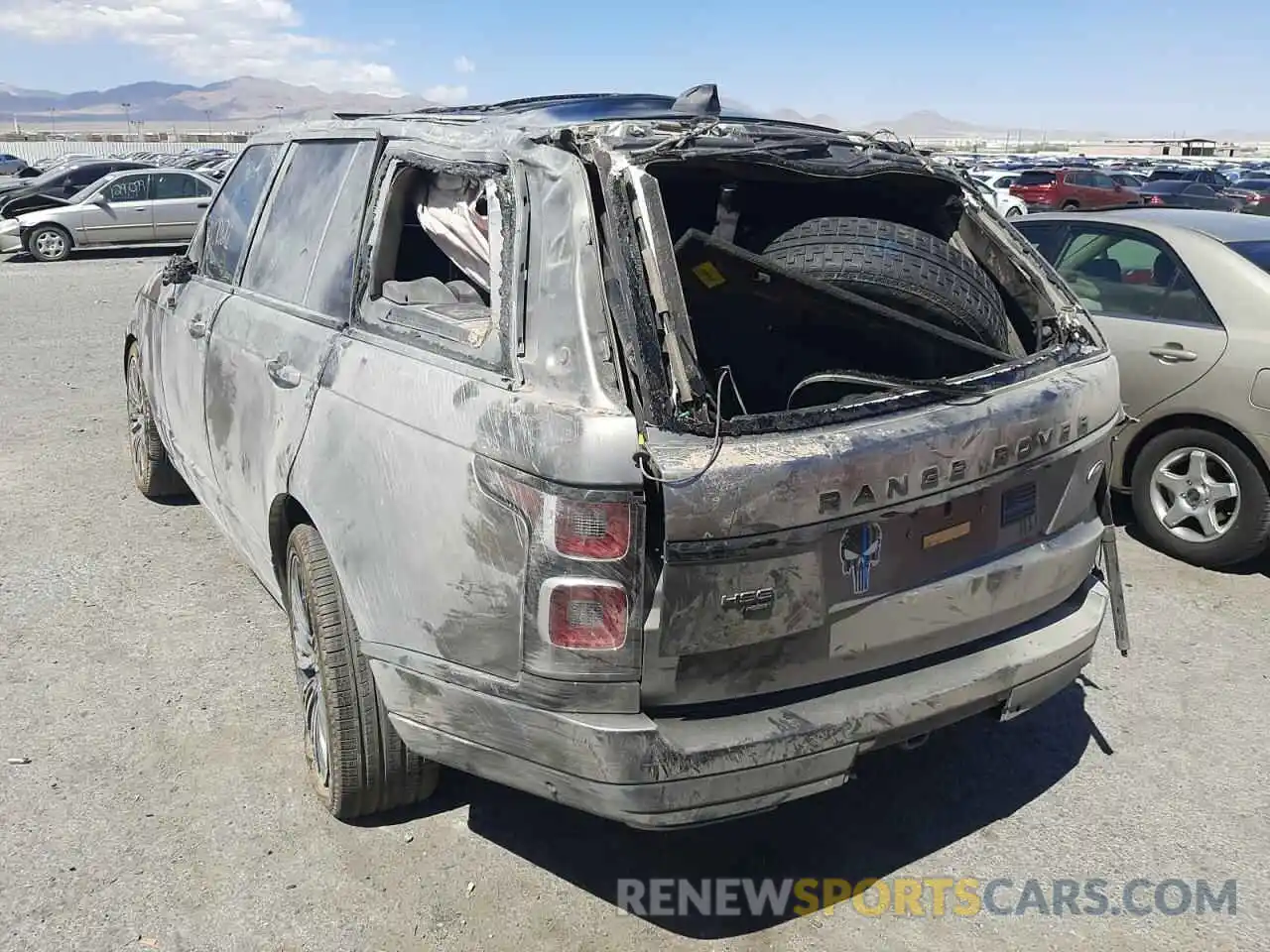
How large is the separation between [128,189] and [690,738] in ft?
63.7

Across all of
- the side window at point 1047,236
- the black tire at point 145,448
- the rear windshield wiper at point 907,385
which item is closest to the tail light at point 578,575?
the rear windshield wiper at point 907,385

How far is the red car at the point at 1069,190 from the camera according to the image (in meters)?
27.1

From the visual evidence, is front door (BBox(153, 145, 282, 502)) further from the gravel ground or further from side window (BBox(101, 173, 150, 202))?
side window (BBox(101, 173, 150, 202))

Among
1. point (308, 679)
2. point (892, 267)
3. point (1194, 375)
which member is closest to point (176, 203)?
point (308, 679)

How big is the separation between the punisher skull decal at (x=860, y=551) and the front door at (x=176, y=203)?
18703 millimetres

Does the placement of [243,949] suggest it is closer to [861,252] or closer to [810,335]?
[810,335]

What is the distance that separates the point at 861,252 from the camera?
282cm

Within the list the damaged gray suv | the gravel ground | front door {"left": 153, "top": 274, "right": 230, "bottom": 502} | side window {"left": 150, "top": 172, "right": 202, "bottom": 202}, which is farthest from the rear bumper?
side window {"left": 150, "top": 172, "right": 202, "bottom": 202}

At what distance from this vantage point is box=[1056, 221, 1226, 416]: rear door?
4910mm

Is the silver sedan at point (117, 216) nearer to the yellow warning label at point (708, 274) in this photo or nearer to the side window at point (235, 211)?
the side window at point (235, 211)

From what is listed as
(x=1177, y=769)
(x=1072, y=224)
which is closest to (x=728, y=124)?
(x=1177, y=769)

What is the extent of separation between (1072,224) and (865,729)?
4335 millimetres

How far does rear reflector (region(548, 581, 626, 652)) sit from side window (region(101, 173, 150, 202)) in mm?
19055

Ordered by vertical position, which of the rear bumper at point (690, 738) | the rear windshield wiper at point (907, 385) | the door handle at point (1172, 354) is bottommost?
the rear bumper at point (690, 738)
